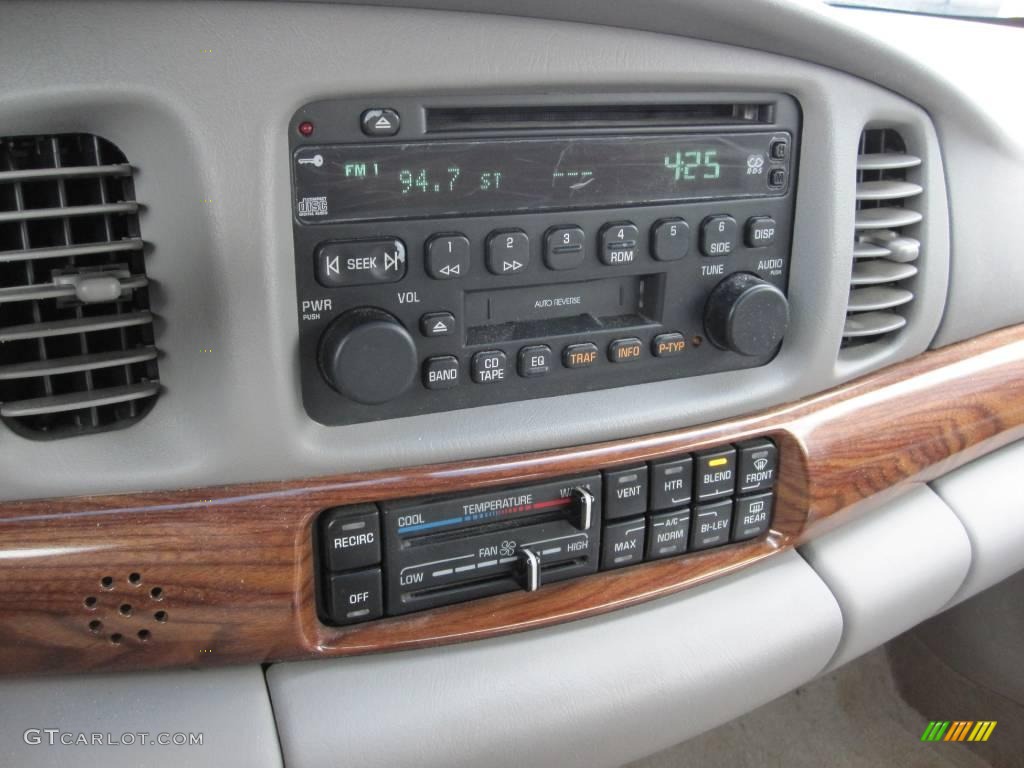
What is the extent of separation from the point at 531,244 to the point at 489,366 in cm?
11

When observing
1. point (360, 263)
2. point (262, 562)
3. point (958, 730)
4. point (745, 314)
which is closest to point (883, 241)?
point (745, 314)

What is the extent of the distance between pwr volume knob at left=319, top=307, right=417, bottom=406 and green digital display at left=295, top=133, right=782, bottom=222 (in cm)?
8

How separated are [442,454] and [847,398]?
19.7 inches

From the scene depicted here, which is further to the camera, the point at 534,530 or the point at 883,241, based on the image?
the point at 883,241

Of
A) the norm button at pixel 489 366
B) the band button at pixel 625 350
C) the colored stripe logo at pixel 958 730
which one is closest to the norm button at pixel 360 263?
the norm button at pixel 489 366

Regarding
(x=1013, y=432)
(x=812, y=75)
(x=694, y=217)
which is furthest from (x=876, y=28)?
(x=1013, y=432)

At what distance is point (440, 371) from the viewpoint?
807 mm

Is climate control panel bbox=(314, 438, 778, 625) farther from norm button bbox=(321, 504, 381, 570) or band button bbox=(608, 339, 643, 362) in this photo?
band button bbox=(608, 339, 643, 362)

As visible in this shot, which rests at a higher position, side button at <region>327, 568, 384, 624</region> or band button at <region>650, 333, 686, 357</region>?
band button at <region>650, 333, 686, 357</region>

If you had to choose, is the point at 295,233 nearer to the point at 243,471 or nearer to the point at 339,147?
the point at 339,147

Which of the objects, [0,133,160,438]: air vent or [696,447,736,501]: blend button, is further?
[696,447,736,501]: blend button

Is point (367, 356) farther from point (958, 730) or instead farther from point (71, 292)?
point (958, 730)

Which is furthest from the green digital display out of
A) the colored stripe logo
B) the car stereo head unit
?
the colored stripe logo

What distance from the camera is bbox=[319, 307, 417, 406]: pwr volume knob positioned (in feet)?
2.44
